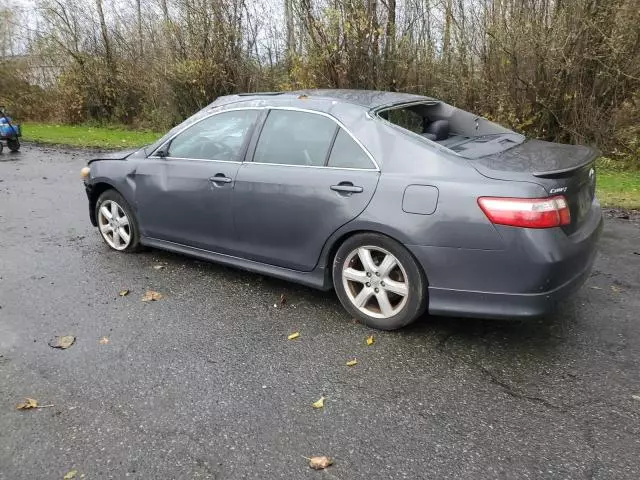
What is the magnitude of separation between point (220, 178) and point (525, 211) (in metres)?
2.43

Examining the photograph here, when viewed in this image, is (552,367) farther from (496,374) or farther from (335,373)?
(335,373)

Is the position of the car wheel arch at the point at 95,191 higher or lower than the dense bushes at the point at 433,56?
lower

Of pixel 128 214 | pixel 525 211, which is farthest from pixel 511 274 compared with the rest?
pixel 128 214

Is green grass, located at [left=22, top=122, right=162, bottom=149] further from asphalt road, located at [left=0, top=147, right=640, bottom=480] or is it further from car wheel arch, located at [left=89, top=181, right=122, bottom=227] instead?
asphalt road, located at [left=0, top=147, right=640, bottom=480]

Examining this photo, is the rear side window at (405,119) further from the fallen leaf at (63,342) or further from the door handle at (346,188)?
the fallen leaf at (63,342)

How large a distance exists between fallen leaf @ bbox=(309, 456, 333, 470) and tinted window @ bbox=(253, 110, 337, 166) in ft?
6.96

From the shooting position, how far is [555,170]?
3369mm

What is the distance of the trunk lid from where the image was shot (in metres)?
3.32

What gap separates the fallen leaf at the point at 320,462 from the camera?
2.57 meters

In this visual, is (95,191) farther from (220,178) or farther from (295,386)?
(295,386)

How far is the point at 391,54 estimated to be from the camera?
1242 centimetres

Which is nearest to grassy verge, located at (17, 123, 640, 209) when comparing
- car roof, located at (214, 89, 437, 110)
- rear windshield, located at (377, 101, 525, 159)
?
rear windshield, located at (377, 101, 525, 159)

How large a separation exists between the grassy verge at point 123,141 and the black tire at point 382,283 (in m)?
4.88

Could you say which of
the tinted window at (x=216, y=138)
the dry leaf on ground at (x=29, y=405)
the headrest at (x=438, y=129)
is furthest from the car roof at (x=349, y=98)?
the dry leaf on ground at (x=29, y=405)
